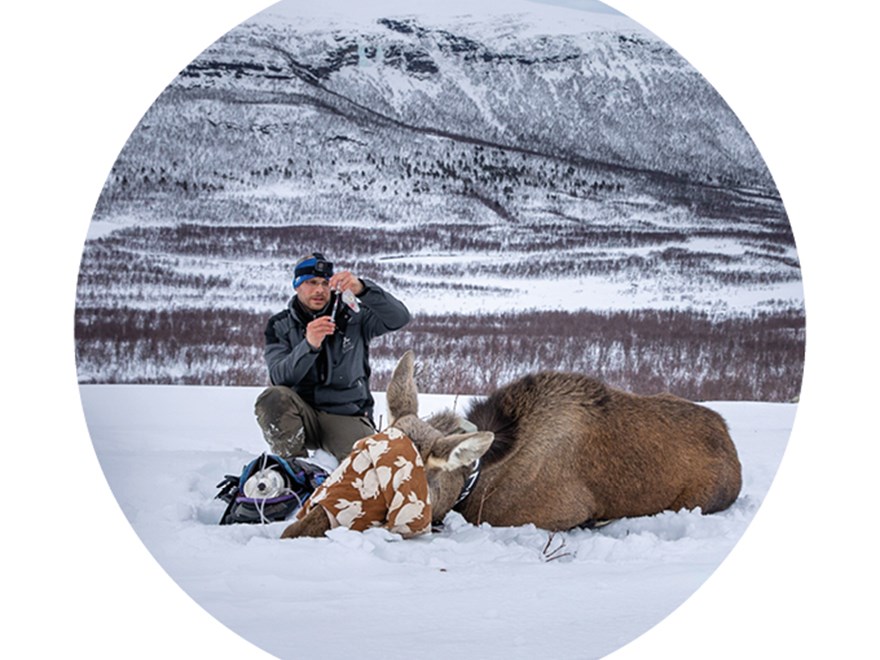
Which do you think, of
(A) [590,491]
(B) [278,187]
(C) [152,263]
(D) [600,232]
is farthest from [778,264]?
(C) [152,263]

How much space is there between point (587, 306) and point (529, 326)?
0.91 ft

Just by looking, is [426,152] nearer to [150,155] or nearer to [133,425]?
[150,155]

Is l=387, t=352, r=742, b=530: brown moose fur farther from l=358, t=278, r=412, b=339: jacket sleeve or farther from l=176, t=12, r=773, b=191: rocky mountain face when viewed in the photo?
l=176, t=12, r=773, b=191: rocky mountain face

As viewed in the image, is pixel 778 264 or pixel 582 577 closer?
pixel 582 577

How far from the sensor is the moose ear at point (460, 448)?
6797mm

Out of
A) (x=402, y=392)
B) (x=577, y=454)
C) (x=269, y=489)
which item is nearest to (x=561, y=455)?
(x=577, y=454)

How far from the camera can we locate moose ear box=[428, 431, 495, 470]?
6.80 meters

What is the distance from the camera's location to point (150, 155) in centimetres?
722

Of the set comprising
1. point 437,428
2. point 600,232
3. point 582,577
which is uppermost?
point 600,232

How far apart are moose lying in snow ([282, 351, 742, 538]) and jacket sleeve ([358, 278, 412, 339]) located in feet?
0.53

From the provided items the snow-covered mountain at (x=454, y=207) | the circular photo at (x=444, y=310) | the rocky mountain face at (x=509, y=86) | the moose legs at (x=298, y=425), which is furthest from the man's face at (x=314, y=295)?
the rocky mountain face at (x=509, y=86)

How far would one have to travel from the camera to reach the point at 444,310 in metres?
7.07

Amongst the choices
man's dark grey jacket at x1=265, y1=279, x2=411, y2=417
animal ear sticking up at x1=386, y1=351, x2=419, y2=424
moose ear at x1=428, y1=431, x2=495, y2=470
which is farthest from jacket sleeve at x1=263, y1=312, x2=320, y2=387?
moose ear at x1=428, y1=431, x2=495, y2=470

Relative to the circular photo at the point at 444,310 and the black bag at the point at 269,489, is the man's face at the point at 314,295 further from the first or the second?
the black bag at the point at 269,489
